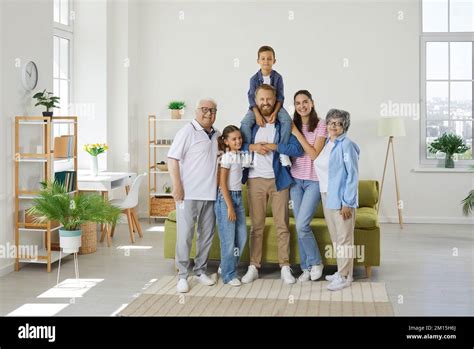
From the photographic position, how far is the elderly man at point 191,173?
566cm

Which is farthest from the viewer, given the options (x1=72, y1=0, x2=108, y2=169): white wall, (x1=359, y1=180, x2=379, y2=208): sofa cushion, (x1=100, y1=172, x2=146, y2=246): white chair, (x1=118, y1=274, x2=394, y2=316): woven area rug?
(x1=72, y1=0, x2=108, y2=169): white wall

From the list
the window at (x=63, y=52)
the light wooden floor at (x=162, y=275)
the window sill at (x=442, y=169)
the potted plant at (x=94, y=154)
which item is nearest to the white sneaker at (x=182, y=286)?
the light wooden floor at (x=162, y=275)

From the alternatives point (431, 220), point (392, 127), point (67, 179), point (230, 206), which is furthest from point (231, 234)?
point (431, 220)

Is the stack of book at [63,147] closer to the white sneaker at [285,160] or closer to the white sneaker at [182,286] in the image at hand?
the white sneaker at [182,286]

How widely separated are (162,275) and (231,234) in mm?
952

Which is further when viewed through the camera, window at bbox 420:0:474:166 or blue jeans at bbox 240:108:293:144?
window at bbox 420:0:474:166

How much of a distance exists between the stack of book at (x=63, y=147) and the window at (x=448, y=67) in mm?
5051

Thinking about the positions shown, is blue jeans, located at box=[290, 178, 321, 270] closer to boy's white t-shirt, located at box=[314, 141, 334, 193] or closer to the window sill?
boy's white t-shirt, located at box=[314, 141, 334, 193]

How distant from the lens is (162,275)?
20.9ft

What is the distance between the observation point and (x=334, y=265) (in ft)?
21.3

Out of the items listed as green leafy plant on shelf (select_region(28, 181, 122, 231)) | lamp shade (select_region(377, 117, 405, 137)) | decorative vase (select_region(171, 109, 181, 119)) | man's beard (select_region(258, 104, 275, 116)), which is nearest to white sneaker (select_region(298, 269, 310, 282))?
man's beard (select_region(258, 104, 275, 116))

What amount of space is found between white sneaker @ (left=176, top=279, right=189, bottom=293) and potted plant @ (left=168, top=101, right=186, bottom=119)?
4489mm

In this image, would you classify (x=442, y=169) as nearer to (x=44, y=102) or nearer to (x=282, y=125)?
(x=282, y=125)

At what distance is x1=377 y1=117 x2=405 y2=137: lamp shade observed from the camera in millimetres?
9297
